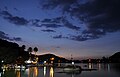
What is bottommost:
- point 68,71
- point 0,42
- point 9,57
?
point 68,71

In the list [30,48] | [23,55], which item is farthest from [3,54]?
[30,48]

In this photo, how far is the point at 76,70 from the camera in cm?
13125

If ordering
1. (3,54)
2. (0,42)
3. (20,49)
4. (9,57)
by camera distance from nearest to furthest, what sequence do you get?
1. (3,54)
2. (9,57)
3. (0,42)
4. (20,49)

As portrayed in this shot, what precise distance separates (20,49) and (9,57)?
2379 inches

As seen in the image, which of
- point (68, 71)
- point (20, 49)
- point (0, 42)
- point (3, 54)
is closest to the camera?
point (3, 54)

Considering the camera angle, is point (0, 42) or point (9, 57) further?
point (0, 42)

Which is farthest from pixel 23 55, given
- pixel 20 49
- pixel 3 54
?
pixel 3 54

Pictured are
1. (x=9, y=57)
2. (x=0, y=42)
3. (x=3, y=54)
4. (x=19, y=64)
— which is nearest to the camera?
(x=3, y=54)

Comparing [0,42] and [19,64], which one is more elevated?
[0,42]

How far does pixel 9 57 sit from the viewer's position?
10500 cm

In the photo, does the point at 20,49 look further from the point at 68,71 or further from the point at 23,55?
the point at 68,71

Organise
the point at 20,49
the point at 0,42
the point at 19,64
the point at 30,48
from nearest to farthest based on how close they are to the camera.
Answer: the point at 0,42, the point at 19,64, the point at 20,49, the point at 30,48

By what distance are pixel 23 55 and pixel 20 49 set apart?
6650 mm

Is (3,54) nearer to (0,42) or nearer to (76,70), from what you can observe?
(0,42)
